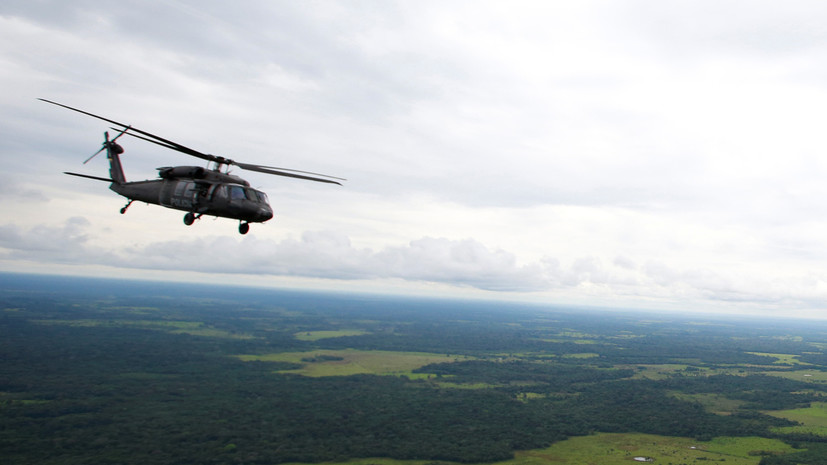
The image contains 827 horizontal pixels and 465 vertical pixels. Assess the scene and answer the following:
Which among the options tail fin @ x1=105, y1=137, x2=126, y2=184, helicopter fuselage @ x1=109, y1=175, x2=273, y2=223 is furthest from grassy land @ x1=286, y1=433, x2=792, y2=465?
helicopter fuselage @ x1=109, y1=175, x2=273, y2=223

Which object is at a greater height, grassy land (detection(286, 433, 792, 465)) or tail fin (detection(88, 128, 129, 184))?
tail fin (detection(88, 128, 129, 184))

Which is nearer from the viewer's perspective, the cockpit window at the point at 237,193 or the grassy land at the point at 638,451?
the cockpit window at the point at 237,193

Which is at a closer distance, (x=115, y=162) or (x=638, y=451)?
(x=115, y=162)

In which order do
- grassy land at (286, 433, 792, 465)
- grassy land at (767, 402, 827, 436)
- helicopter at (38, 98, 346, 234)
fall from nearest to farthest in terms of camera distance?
helicopter at (38, 98, 346, 234) < grassy land at (286, 433, 792, 465) < grassy land at (767, 402, 827, 436)

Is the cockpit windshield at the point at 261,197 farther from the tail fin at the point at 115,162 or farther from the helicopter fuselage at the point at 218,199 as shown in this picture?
the tail fin at the point at 115,162

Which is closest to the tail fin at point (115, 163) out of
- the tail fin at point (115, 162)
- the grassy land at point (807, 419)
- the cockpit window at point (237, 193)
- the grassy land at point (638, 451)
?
the tail fin at point (115, 162)

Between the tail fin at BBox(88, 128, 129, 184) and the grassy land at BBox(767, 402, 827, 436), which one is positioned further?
the grassy land at BBox(767, 402, 827, 436)

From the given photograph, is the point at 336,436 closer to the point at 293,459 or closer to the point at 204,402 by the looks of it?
the point at 293,459

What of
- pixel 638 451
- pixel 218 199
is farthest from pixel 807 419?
pixel 218 199

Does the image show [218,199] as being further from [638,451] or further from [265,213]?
[638,451]

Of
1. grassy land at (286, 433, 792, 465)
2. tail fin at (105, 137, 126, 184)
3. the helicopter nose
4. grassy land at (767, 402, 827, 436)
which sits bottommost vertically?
grassy land at (286, 433, 792, 465)

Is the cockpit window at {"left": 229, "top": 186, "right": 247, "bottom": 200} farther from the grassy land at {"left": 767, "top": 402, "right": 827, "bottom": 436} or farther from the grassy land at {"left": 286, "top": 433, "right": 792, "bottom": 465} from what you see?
the grassy land at {"left": 767, "top": 402, "right": 827, "bottom": 436}

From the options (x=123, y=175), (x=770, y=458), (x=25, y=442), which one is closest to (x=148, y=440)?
(x=25, y=442)

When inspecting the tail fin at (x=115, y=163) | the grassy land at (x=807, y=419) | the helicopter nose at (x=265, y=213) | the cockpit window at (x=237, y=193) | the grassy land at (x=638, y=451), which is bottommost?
the grassy land at (x=638, y=451)
